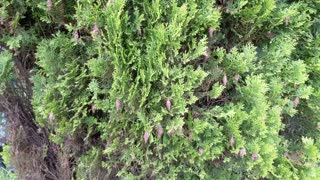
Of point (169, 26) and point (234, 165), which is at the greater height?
point (169, 26)

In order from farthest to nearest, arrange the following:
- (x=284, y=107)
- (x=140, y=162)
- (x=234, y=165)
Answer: (x=284, y=107) < (x=234, y=165) < (x=140, y=162)

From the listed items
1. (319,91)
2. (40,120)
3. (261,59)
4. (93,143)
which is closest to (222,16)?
(261,59)

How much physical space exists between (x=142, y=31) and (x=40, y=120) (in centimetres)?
95

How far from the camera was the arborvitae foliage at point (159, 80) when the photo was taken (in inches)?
85.6

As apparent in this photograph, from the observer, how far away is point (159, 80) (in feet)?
7.33

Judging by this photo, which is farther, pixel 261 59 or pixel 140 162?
pixel 261 59

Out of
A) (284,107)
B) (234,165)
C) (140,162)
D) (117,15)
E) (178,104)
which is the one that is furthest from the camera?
(284,107)

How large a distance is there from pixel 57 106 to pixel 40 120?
243 mm

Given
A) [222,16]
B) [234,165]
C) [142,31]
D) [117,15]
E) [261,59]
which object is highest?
[117,15]

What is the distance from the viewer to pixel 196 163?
7.93 ft

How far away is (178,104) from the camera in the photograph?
7.21 feet

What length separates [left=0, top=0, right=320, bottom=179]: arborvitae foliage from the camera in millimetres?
2174

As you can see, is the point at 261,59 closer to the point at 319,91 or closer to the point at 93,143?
the point at 319,91

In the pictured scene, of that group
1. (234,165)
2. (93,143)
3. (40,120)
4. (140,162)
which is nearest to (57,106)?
(40,120)
